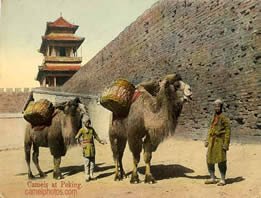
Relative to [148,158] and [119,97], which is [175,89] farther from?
[148,158]

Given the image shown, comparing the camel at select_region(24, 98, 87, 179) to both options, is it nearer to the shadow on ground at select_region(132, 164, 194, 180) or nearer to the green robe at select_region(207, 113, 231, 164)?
the shadow on ground at select_region(132, 164, 194, 180)

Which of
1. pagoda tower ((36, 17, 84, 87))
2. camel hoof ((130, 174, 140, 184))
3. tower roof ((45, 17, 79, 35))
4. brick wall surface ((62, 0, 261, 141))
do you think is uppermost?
tower roof ((45, 17, 79, 35))

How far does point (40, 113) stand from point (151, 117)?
2.46 metres

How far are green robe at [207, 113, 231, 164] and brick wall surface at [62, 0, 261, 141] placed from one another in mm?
2773

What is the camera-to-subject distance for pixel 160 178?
5.38 m

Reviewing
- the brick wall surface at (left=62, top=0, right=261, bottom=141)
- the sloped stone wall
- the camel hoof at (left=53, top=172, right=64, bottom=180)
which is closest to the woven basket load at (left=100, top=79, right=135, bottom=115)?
the camel hoof at (left=53, top=172, right=64, bottom=180)

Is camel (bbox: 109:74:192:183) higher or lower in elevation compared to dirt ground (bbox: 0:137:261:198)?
higher

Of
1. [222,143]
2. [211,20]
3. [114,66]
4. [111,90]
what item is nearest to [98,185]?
[111,90]

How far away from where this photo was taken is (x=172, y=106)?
4.93 metres

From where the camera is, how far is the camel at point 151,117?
4.93 metres

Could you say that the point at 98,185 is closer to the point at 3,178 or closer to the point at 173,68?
the point at 3,178

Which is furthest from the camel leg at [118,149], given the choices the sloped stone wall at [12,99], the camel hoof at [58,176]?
the sloped stone wall at [12,99]

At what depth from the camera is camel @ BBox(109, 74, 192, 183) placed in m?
4.93

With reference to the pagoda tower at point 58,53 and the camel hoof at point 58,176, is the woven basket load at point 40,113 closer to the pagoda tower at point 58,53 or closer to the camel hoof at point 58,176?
the camel hoof at point 58,176
